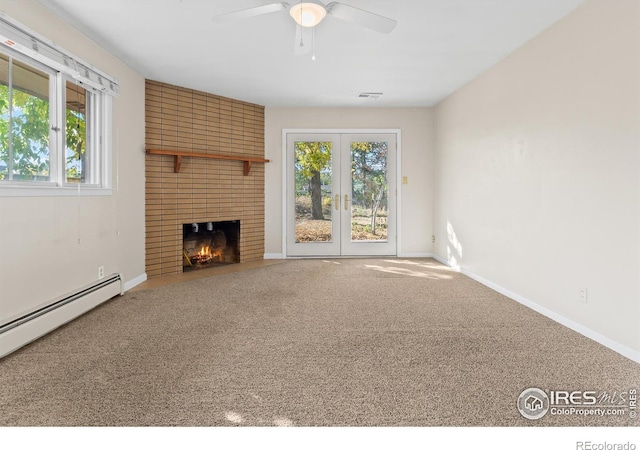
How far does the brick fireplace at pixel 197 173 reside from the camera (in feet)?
16.0

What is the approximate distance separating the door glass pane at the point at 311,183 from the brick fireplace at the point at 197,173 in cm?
58

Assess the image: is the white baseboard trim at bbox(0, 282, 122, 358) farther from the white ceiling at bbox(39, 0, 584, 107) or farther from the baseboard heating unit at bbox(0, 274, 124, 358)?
the white ceiling at bbox(39, 0, 584, 107)

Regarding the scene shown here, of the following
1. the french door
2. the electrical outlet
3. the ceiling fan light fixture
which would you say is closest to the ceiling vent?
the french door

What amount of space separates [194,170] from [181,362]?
3.44 meters

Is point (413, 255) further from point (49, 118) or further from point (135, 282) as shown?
point (49, 118)

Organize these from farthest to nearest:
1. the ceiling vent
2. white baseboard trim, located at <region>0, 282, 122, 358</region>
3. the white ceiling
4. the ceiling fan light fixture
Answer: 1. the ceiling vent
2. the white ceiling
3. the ceiling fan light fixture
4. white baseboard trim, located at <region>0, 282, 122, 358</region>

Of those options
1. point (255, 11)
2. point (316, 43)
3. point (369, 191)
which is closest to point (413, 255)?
point (369, 191)

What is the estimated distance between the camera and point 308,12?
2580mm

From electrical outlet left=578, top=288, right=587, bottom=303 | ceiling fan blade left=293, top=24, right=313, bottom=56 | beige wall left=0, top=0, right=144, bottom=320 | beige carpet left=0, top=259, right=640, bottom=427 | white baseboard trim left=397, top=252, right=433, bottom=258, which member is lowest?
beige carpet left=0, top=259, right=640, bottom=427

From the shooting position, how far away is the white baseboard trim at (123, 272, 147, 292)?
4226 mm

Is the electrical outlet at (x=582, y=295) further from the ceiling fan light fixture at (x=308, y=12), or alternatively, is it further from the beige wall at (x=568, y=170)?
the ceiling fan light fixture at (x=308, y=12)

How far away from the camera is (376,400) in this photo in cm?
186

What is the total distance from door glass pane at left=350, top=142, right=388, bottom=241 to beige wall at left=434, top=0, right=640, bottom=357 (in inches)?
74.1

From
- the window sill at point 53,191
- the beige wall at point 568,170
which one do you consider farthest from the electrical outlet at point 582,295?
the window sill at point 53,191
